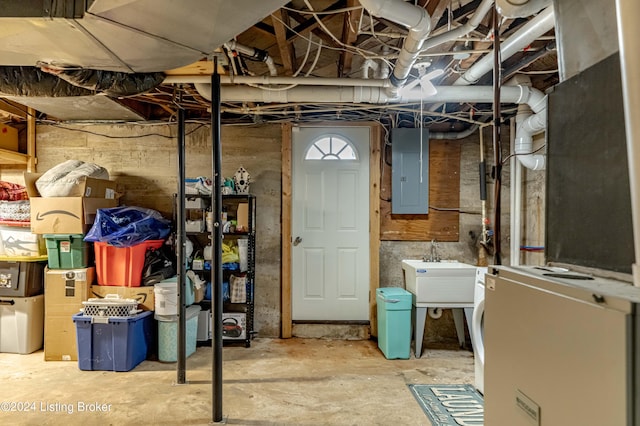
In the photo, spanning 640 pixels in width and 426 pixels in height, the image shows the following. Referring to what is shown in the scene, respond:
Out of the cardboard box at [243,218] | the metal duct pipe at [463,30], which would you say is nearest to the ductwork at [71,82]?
the cardboard box at [243,218]

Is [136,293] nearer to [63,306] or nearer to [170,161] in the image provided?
[63,306]

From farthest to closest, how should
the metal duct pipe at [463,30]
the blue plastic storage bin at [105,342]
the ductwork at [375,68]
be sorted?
1. the blue plastic storage bin at [105,342]
2. the ductwork at [375,68]
3. the metal duct pipe at [463,30]

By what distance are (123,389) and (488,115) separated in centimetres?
385

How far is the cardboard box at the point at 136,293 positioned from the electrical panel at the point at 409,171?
244 centimetres

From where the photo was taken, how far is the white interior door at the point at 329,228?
12.3 feet

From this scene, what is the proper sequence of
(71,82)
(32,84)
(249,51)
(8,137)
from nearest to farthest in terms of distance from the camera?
1. (71,82)
2. (32,84)
3. (249,51)
4. (8,137)

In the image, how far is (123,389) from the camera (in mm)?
2584

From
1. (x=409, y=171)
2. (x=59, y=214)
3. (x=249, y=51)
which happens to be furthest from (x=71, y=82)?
(x=409, y=171)

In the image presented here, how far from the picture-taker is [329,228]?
3.77 m

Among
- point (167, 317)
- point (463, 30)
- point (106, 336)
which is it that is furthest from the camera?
point (167, 317)

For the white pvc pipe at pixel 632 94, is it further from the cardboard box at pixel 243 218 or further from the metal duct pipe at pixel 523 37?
the cardboard box at pixel 243 218

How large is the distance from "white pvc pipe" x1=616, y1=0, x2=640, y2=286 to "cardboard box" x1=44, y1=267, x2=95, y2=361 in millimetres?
3635

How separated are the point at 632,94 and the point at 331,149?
317 cm

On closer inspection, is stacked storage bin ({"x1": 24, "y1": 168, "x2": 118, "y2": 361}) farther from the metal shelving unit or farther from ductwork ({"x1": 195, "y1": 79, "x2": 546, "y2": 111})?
ductwork ({"x1": 195, "y1": 79, "x2": 546, "y2": 111})
